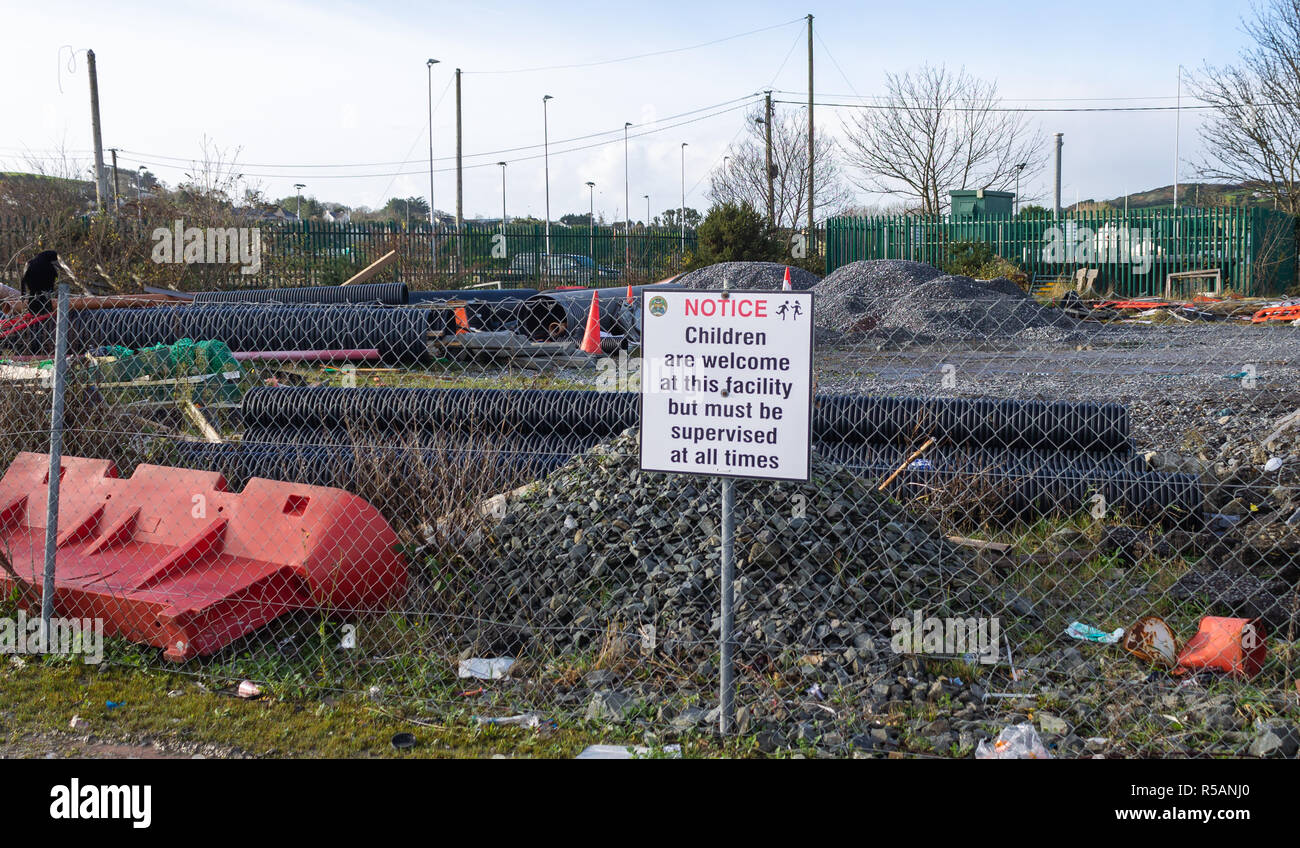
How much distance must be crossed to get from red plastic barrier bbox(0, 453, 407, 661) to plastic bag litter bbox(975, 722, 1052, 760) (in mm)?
2818

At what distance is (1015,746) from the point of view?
11.7ft

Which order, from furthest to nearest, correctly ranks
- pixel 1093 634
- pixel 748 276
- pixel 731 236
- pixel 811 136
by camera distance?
1. pixel 811 136
2. pixel 731 236
3. pixel 748 276
4. pixel 1093 634

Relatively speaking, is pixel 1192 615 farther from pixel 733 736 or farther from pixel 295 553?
pixel 295 553

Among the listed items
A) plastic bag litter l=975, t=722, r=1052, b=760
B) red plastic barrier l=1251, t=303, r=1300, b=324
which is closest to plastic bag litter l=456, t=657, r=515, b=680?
plastic bag litter l=975, t=722, r=1052, b=760

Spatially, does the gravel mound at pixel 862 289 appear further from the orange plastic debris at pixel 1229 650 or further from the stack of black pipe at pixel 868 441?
the orange plastic debris at pixel 1229 650

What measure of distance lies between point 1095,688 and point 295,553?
3593 mm

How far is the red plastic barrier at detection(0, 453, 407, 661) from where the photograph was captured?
4.66 meters

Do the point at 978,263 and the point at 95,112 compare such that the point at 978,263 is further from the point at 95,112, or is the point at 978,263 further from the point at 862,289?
the point at 95,112

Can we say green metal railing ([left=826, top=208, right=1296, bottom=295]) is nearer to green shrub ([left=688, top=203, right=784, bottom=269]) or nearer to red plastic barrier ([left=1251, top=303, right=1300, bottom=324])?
green shrub ([left=688, top=203, right=784, bottom=269])

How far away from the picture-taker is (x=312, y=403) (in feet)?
22.8

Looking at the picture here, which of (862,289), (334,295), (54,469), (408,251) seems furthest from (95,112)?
(54,469)

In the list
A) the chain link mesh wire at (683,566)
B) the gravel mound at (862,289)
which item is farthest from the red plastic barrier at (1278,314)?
the chain link mesh wire at (683,566)

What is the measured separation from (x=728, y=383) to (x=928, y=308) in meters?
16.5
